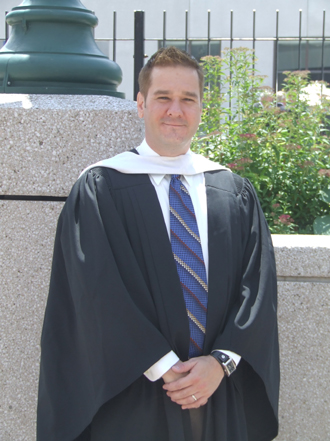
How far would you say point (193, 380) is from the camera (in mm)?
1982

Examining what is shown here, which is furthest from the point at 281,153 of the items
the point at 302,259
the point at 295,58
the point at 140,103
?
the point at 295,58

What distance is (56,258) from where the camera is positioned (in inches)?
87.5

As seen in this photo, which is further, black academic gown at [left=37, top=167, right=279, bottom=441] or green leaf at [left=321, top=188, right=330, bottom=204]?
green leaf at [left=321, top=188, right=330, bottom=204]

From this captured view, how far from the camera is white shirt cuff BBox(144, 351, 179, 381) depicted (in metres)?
2.01

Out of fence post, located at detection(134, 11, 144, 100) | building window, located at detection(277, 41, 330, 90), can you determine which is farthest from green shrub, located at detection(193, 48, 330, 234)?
building window, located at detection(277, 41, 330, 90)

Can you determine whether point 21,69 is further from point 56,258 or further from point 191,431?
point 191,431

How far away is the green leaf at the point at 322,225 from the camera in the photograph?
138 inches

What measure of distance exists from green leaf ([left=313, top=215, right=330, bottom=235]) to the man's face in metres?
1.55

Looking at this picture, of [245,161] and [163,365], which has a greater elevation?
[245,161]

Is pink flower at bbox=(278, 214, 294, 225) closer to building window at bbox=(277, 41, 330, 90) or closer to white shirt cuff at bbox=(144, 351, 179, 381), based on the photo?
white shirt cuff at bbox=(144, 351, 179, 381)

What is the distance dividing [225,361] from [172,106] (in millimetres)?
991

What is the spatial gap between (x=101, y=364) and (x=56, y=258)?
454 mm

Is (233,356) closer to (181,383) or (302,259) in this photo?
(181,383)

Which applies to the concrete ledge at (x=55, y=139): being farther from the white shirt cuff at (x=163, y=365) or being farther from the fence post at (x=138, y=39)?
the white shirt cuff at (x=163, y=365)
